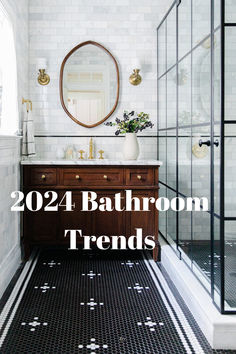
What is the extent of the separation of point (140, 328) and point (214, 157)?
111 centimetres

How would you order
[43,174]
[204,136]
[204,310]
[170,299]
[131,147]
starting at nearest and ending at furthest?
[204,310]
[204,136]
[170,299]
[43,174]
[131,147]

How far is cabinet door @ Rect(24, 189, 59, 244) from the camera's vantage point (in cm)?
390

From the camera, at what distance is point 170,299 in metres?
2.96

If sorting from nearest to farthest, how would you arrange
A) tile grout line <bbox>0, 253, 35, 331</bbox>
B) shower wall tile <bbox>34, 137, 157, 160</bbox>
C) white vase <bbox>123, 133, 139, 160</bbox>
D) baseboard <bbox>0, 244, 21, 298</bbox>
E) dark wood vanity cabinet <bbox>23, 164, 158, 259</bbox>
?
tile grout line <bbox>0, 253, 35, 331</bbox>
baseboard <bbox>0, 244, 21, 298</bbox>
dark wood vanity cabinet <bbox>23, 164, 158, 259</bbox>
white vase <bbox>123, 133, 139, 160</bbox>
shower wall tile <bbox>34, 137, 157, 160</bbox>

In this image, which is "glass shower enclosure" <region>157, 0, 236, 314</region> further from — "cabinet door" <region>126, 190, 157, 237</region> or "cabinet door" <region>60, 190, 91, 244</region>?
"cabinet door" <region>60, 190, 91, 244</region>

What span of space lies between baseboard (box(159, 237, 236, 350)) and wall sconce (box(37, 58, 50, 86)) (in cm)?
232

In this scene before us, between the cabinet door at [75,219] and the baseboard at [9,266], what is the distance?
431 mm

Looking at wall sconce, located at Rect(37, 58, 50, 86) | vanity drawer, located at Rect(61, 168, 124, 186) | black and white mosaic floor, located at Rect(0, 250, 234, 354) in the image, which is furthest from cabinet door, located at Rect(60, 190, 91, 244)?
wall sconce, located at Rect(37, 58, 50, 86)

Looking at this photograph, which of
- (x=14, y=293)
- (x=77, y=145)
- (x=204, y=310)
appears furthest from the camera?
(x=77, y=145)

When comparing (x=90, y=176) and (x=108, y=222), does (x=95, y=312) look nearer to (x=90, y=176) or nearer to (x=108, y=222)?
(x=108, y=222)

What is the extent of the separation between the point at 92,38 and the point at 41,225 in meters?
2.05

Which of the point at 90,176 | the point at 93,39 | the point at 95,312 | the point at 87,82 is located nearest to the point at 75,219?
the point at 90,176

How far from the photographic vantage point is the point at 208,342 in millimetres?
2309

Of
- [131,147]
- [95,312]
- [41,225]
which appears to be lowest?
[95,312]
